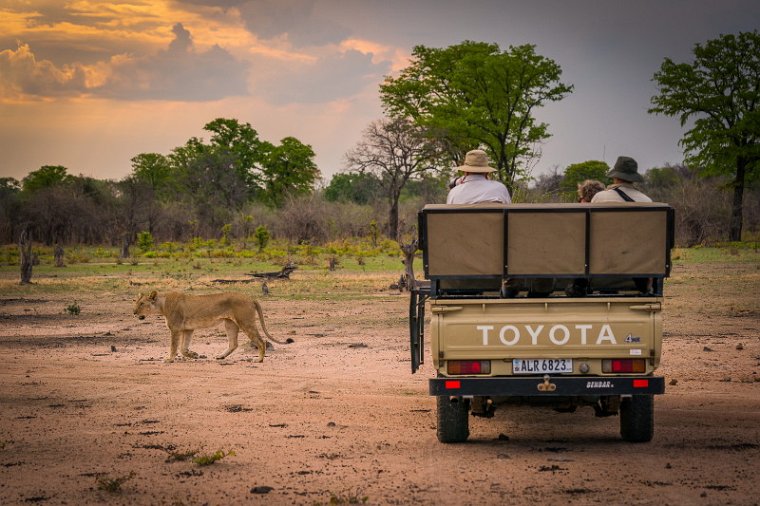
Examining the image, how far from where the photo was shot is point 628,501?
6594 millimetres

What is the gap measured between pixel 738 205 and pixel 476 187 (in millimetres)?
48279

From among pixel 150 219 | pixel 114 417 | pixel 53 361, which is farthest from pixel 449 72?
pixel 114 417

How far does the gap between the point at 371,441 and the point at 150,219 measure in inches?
2130

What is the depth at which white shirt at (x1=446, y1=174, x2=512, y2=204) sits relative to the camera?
8.98 meters

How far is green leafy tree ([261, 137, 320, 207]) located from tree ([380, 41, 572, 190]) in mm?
28061

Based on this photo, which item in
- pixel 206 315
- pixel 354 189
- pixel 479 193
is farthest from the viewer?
pixel 354 189

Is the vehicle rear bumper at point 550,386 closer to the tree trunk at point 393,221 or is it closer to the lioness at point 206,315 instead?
the lioness at point 206,315

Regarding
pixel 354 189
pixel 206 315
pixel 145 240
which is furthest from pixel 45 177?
pixel 206 315

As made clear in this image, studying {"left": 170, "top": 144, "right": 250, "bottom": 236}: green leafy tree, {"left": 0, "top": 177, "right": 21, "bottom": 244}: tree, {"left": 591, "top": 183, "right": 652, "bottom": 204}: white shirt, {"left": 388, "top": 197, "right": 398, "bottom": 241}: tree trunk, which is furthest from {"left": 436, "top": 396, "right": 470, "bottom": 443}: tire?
{"left": 170, "top": 144, "right": 250, "bottom": 236}: green leafy tree

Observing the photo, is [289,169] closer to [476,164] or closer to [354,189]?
[354,189]

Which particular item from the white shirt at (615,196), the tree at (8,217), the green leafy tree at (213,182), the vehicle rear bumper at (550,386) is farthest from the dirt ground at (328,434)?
the green leafy tree at (213,182)

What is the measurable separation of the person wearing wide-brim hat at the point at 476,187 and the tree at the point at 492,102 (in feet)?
138

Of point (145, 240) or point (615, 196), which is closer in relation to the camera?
point (615, 196)

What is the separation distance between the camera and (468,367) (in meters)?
7.98
